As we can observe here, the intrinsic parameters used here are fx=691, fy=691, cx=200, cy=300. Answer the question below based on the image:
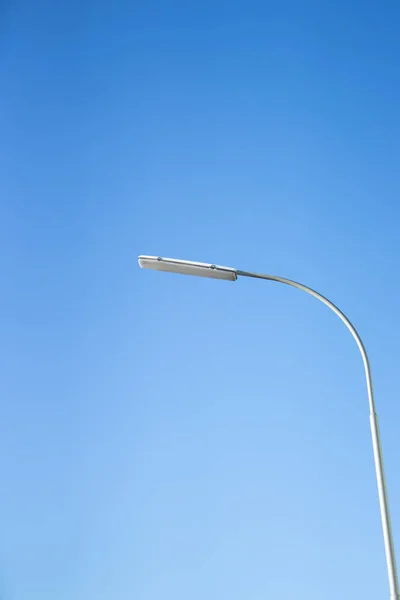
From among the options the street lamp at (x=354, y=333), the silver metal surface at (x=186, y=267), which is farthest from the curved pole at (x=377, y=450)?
the silver metal surface at (x=186, y=267)

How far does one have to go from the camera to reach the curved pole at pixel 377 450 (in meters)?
7.16

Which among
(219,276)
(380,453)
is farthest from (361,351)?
(219,276)

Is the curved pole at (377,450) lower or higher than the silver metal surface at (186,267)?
lower

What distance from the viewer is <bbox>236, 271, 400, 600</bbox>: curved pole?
7164 millimetres

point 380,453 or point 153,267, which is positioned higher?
point 153,267

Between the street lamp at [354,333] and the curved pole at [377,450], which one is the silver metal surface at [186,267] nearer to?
the street lamp at [354,333]

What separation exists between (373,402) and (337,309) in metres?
1.47

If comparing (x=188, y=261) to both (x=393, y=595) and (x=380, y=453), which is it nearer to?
(x=380, y=453)

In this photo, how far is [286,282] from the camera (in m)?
9.52

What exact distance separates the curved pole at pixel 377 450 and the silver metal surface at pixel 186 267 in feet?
0.63

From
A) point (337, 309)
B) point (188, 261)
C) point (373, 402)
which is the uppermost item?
point (188, 261)

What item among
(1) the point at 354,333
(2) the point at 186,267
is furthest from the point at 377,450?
(2) the point at 186,267

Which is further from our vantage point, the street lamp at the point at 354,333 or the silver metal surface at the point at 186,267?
the silver metal surface at the point at 186,267

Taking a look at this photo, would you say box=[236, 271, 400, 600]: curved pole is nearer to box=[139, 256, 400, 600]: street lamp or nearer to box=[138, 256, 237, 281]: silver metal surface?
box=[139, 256, 400, 600]: street lamp
